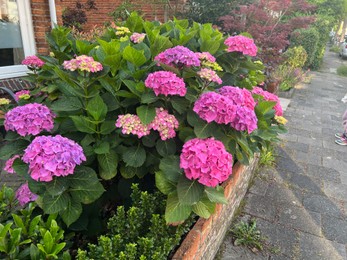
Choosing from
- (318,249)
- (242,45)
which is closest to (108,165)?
(242,45)

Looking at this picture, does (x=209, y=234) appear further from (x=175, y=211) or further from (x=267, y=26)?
(x=267, y=26)

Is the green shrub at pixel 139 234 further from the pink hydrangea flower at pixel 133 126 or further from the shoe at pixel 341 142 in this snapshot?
the shoe at pixel 341 142

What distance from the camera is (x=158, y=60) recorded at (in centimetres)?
192

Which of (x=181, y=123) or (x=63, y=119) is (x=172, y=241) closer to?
(x=181, y=123)

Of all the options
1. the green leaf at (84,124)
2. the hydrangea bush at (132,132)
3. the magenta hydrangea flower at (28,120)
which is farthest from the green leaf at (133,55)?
the magenta hydrangea flower at (28,120)

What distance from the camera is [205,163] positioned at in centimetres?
144

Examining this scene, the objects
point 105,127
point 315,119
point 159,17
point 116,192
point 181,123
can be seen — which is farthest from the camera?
point 159,17

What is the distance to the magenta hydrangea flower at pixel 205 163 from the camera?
1.44 metres

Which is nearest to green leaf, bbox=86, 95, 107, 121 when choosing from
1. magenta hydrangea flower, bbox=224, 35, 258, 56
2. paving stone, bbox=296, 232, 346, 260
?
magenta hydrangea flower, bbox=224, 35, 258, 56

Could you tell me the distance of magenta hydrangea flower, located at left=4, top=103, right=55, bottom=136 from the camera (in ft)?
5.16

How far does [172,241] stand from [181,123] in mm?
722

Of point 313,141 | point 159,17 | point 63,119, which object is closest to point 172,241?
point 63,119

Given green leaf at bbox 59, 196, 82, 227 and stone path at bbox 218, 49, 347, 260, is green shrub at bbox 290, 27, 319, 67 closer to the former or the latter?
stone path at bbox 218, 49, 347, 260

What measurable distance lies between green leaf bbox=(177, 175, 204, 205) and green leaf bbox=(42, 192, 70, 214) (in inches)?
23.4
